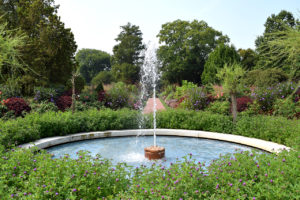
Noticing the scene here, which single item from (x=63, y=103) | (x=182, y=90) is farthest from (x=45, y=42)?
(x=182, y=90)

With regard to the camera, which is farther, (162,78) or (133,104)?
(162,78)

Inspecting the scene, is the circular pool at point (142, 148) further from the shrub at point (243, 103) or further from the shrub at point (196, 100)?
the shrub at point (196, 100)

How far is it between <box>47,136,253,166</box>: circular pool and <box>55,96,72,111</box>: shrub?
4.94 meters

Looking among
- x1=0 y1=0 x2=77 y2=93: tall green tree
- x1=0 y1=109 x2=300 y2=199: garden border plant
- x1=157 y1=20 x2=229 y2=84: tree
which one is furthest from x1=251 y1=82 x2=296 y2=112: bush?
x1=157 y1=20 x2=229 y2=84: tree

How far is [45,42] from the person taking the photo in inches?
503

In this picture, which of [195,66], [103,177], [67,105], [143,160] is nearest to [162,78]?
[195,66]

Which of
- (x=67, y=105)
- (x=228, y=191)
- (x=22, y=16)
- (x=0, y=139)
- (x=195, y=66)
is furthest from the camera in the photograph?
(x=195, y=66)

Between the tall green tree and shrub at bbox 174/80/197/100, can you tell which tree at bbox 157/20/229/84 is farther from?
the tall green tree

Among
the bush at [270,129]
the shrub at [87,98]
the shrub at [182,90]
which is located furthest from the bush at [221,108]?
the shrub at [87,98]

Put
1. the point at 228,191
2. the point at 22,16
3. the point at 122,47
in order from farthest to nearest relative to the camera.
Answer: the point at 122,47 → the point at 22,16 → the point at 228,191

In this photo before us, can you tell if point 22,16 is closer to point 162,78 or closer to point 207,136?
point 207,136

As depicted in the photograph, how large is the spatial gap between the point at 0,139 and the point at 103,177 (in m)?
3.43

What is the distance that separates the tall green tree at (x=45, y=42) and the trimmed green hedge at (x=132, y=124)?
5.75 m

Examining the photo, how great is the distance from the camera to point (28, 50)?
38.8 ft
